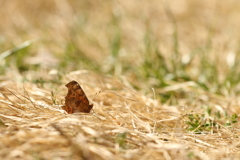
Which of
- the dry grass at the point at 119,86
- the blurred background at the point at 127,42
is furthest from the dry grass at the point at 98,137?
the blurred background at the point at 127,42

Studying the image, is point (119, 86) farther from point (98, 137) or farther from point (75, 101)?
point (98, 137)

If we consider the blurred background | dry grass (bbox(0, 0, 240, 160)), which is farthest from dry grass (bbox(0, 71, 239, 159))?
the blurred background

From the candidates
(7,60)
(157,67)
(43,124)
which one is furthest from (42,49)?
(43,124)

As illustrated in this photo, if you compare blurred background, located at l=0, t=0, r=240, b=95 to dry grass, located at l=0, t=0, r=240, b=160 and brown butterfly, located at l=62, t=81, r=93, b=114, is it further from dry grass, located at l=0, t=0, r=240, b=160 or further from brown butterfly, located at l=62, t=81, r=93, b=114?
brown butterfly, located at l=62, t=81, r=93, b=114

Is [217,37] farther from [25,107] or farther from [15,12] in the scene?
[25,107]

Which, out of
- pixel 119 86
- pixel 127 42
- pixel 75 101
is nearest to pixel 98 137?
pixel 75 101

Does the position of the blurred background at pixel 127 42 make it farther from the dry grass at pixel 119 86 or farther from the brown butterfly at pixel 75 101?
the brown butterfly at pixel 75 101
